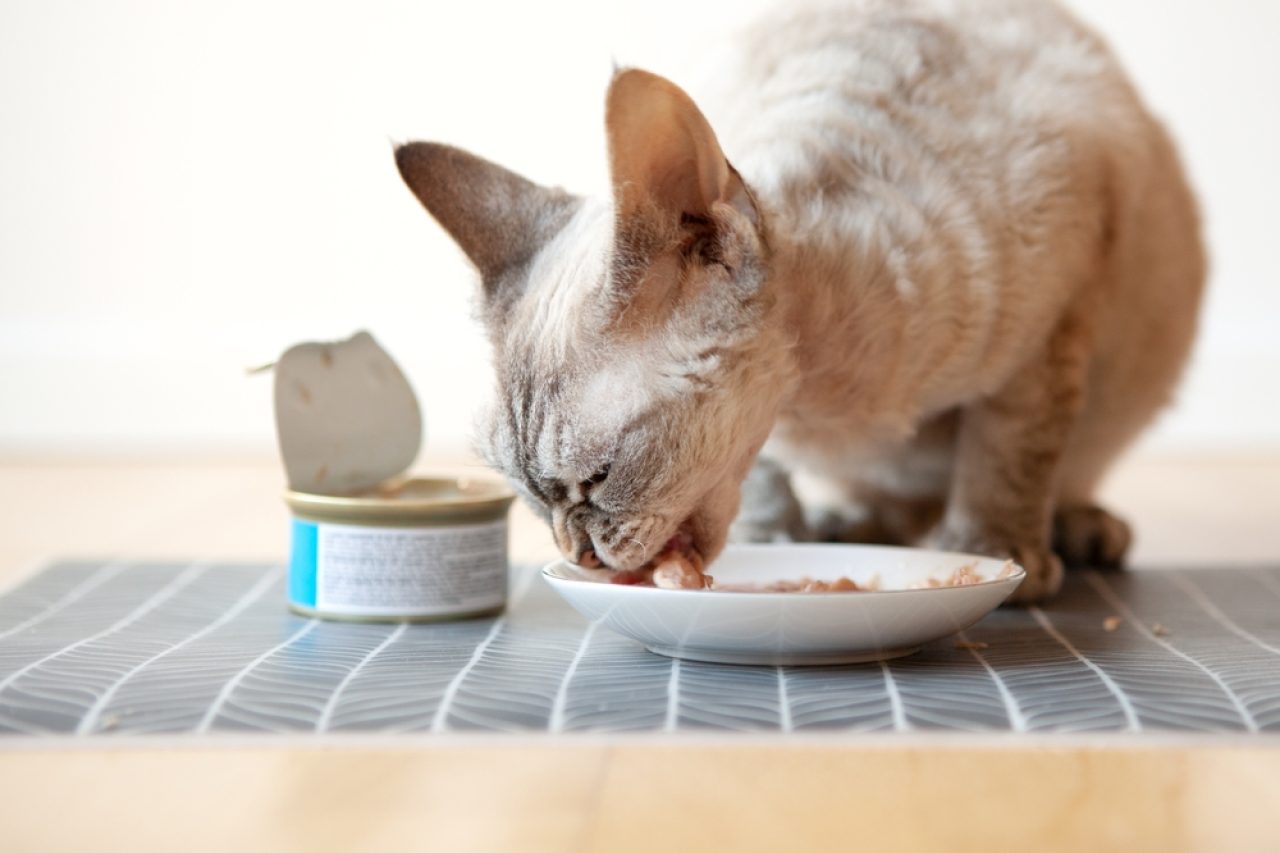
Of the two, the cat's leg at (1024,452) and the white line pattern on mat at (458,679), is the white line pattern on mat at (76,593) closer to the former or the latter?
the white line pattern on mat at (458,679)

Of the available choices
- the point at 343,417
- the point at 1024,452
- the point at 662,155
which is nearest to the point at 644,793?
the point at 662,155

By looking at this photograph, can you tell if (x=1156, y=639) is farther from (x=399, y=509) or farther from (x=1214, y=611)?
(x=399, y=509)

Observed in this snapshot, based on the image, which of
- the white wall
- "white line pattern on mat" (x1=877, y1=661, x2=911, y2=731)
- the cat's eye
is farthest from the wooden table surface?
the white wall

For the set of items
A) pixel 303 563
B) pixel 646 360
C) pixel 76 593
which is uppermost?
pixel 646 360

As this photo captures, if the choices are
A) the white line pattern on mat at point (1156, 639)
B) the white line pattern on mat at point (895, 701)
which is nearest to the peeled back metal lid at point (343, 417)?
the white line pattern on mat at point (895, 701)

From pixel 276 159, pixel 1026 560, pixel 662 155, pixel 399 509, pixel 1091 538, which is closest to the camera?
pixel 662 155

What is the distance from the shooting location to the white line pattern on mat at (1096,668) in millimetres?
1361

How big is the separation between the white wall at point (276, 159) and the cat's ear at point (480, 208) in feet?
8.54

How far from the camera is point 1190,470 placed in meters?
4.20

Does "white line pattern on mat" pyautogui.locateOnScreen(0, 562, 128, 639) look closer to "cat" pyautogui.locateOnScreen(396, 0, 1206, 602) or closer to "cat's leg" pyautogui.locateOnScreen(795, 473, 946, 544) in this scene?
"cat" pyautogui.locateOnScreen(396, 0, 1206, 602)

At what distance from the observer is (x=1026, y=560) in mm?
2062

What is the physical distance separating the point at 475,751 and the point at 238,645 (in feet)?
1.81

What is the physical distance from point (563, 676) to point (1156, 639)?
0.74m

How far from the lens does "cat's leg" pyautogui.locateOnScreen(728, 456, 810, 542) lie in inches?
88.1
